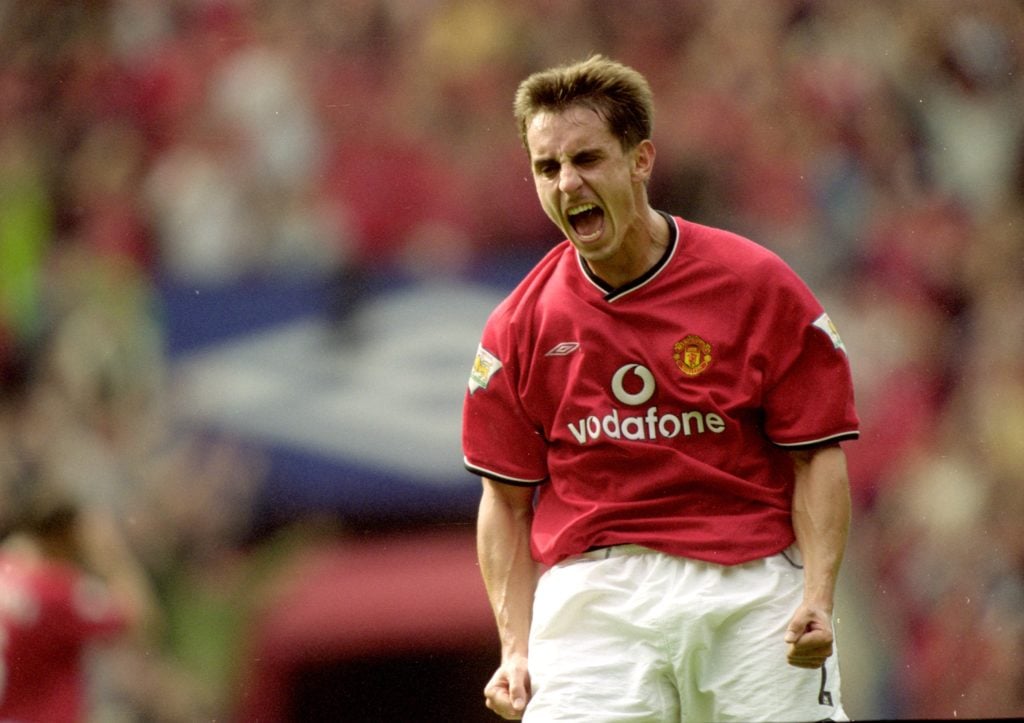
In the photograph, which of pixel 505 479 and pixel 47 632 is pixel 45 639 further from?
pixel 505 479

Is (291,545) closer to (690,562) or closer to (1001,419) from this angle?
(1001,419)

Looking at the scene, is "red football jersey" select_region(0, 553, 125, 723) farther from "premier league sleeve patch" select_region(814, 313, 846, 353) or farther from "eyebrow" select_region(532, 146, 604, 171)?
"premier league sleeve patch" select_region(814, 313, 846, 353)

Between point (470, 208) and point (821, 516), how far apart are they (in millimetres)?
3143

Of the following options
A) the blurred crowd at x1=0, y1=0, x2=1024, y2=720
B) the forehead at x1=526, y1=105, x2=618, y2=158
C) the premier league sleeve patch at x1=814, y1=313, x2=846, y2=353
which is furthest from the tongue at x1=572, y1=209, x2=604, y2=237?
the blurred crowd at x1=0, y1=0, x2=1024, y2=720

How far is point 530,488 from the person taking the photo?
268 centimetres

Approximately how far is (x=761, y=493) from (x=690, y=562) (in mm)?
168

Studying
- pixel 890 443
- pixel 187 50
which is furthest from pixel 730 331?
pixel 187 50

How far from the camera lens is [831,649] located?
7.86ft

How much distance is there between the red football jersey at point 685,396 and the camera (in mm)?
2502

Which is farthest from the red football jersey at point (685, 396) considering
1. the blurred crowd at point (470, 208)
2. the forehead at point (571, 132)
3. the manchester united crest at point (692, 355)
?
the blurred crowd at point (470, 208)

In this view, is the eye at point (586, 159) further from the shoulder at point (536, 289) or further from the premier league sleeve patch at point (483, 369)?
the premier league sleeve patch at point (483, 369)

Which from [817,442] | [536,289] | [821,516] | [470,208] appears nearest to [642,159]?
[536,289]

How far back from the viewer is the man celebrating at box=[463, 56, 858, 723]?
7.98 feet

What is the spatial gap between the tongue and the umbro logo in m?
0.18
